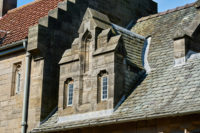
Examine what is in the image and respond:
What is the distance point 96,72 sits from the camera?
17828 millimetres

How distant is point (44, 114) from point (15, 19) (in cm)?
616

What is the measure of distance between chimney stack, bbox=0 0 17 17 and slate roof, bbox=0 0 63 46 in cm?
203

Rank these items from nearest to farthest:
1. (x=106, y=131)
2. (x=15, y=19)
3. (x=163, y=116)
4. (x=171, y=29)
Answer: (x=163, y=116) < (x=106, y=131) < (x=171, y=29) < (x=15, y=19)

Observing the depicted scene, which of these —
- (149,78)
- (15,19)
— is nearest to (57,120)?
(149,78)

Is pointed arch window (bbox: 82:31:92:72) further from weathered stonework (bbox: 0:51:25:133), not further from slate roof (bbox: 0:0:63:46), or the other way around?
weathered stonework (bbox: 0:51:25:133)

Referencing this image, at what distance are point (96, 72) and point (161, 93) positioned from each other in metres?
2.80

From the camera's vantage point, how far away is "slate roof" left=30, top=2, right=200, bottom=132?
14.9 meters

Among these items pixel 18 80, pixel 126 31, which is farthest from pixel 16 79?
pixel 126 31

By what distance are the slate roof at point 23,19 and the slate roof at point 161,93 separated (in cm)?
433

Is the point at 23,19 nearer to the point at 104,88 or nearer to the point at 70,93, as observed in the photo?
the point at 70,93

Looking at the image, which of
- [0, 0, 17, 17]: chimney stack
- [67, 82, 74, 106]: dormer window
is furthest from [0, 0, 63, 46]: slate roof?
[67, 82, 74, 106]: dormer window

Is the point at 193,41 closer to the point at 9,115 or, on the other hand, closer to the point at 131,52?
the point at 131,52

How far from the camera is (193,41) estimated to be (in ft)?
58.3

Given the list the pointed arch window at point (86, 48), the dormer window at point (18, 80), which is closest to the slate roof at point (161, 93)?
the pointed arch window at point (86, 48)
